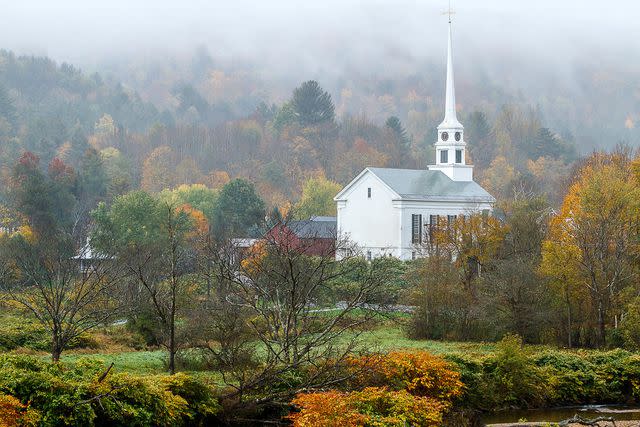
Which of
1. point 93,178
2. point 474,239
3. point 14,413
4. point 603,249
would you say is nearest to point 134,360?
point 14,413

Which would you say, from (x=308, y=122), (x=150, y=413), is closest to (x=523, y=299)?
(x=150, y=413)

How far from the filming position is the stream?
29797 mm

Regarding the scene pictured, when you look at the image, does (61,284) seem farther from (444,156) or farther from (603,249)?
(444,156)

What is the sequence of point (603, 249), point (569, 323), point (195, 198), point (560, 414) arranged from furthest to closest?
point (195, 198), point (603, 249), point (569, 323), point (560, 414)

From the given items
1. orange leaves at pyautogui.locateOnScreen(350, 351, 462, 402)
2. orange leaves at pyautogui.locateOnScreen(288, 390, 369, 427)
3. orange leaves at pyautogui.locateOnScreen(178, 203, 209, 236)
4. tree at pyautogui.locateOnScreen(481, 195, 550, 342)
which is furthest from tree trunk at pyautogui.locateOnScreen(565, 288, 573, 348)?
orange leaves at pyautogui.locateOnScreen(178, 203, 209, 236)

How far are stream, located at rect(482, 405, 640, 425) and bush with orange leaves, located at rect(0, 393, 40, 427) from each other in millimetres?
12032

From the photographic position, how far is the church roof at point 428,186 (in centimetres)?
7131

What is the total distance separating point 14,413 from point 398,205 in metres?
50.6

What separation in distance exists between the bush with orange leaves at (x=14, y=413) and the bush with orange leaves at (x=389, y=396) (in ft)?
17.5

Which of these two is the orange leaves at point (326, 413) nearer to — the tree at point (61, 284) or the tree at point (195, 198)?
the tree at point (61, 284)

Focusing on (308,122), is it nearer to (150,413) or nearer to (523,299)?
(523,299)

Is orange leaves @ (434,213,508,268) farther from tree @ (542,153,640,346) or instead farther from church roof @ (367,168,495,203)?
church roof @ (367,168,495,203)

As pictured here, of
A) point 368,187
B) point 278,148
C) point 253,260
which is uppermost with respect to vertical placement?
point 278,148

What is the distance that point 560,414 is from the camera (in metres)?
30.8
